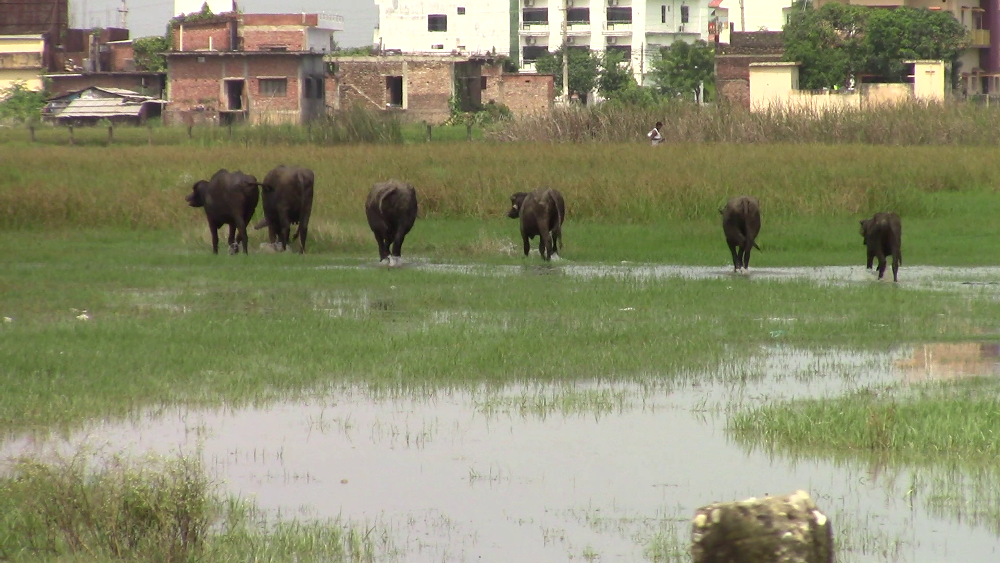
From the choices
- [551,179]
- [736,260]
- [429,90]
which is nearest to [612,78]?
[429,90]

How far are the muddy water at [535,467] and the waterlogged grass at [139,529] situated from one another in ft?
1.23

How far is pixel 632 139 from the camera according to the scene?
35.9m

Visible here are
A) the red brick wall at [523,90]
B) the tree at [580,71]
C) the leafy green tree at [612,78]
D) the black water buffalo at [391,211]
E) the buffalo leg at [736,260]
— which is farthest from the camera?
the tree at [580,71]

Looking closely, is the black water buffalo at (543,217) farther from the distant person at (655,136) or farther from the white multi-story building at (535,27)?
the white multi-story building at (535,27)

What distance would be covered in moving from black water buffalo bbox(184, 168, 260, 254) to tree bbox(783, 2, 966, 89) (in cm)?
3865

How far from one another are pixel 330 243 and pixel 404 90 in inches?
1715

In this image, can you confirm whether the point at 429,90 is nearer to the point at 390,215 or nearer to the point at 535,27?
the point at 535,27

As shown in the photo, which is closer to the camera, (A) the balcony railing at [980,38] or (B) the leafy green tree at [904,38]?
(B) the leafy green tree at [904,38]

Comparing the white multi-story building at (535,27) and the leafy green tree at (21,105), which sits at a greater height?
the white multi-story building at (535,27)

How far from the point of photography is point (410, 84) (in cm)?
6256

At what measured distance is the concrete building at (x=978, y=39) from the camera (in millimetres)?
63438

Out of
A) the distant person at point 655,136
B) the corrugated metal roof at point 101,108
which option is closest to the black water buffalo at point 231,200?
the distant person at point 655,136

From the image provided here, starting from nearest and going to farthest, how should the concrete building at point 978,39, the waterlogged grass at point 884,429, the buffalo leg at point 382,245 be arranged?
1. the waterlogged grass at point 884,429
2. the buffalo leg at point 382,245
3. the concrete building at point 978,39

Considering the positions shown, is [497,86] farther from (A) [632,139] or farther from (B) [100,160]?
(B) [100,160]
